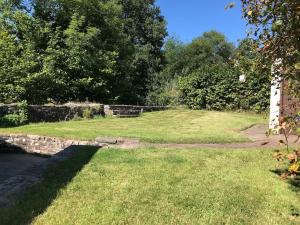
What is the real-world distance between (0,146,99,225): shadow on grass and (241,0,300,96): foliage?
3.21 metres

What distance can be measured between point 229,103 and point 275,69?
58.2 feet

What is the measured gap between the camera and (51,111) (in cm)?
1641

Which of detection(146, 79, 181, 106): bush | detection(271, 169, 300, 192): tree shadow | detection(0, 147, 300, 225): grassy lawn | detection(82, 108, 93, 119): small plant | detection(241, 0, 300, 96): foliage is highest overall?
detection(241, 0, 300, 96): foliage

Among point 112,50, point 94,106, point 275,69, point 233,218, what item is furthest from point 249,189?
point 112,50

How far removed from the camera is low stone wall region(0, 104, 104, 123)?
14981 millimetres

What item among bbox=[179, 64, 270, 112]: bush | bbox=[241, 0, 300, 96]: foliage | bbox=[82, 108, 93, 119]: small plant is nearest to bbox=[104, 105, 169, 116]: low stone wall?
bbox=[82, 108, 93, 119]: small plant

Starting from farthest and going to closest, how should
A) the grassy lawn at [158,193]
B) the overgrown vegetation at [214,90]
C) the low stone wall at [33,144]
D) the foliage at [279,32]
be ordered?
1. the overgrown vegetation at [214,90]
2. the low stone wall at [33,144]
3. the grassy lawn at [158,193]
4. the foliage at [279,32]

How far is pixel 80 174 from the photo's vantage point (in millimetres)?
7012

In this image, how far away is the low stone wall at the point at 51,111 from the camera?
49.2 ft

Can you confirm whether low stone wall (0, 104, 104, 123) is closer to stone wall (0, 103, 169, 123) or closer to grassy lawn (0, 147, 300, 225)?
stone wall (0, 103, 169, 123)

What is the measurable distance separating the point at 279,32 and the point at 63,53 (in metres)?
18.2

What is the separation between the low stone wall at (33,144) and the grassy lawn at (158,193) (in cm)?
284

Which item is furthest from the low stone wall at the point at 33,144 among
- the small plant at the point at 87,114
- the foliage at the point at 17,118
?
the small plant at the point at 87,114

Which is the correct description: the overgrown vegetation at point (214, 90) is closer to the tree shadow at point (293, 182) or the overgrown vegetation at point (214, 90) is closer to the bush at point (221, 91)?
the bush at point (221, 91)
